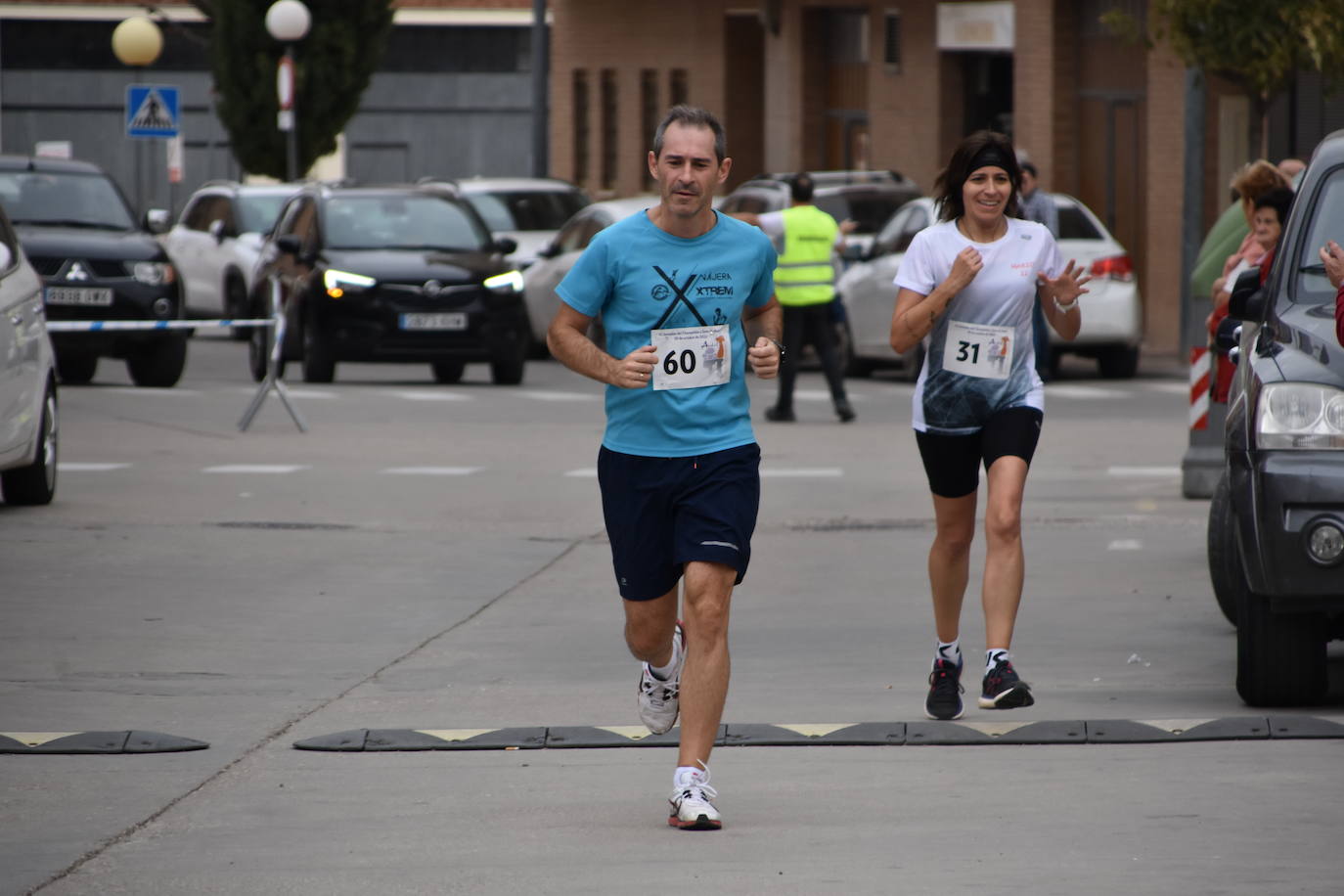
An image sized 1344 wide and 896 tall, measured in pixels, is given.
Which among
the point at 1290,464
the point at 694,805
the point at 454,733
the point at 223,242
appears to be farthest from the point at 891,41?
the point at 694,805

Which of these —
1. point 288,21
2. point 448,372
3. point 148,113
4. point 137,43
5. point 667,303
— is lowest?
point 448,372

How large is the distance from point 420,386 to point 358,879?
17842mm

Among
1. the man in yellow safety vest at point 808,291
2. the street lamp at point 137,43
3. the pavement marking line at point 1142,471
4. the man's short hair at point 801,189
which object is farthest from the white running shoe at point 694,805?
the street lamp at point 137,43

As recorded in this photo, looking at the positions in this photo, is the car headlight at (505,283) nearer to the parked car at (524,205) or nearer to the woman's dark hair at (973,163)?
the parked car at (524,205)

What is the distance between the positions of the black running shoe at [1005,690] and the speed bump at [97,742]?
7.26ft

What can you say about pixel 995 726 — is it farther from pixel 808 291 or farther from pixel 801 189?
pixel 801 189

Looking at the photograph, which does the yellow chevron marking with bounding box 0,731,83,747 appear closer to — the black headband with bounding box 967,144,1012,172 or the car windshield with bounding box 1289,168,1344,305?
the black headband with bounding box 967,144,1012,172

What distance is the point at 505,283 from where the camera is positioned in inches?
913

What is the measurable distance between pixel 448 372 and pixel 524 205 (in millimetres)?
5700

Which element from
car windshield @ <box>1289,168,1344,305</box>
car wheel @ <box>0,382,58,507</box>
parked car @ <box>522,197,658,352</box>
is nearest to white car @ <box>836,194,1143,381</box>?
parked car @ <box>522,197,658,352</box>

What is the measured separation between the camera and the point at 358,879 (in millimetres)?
5793

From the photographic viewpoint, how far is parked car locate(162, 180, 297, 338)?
92.1 feet

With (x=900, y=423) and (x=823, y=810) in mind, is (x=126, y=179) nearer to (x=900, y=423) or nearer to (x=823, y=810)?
(x=900, y=423)

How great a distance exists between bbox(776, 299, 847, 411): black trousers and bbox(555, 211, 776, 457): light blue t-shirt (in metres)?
12.7
